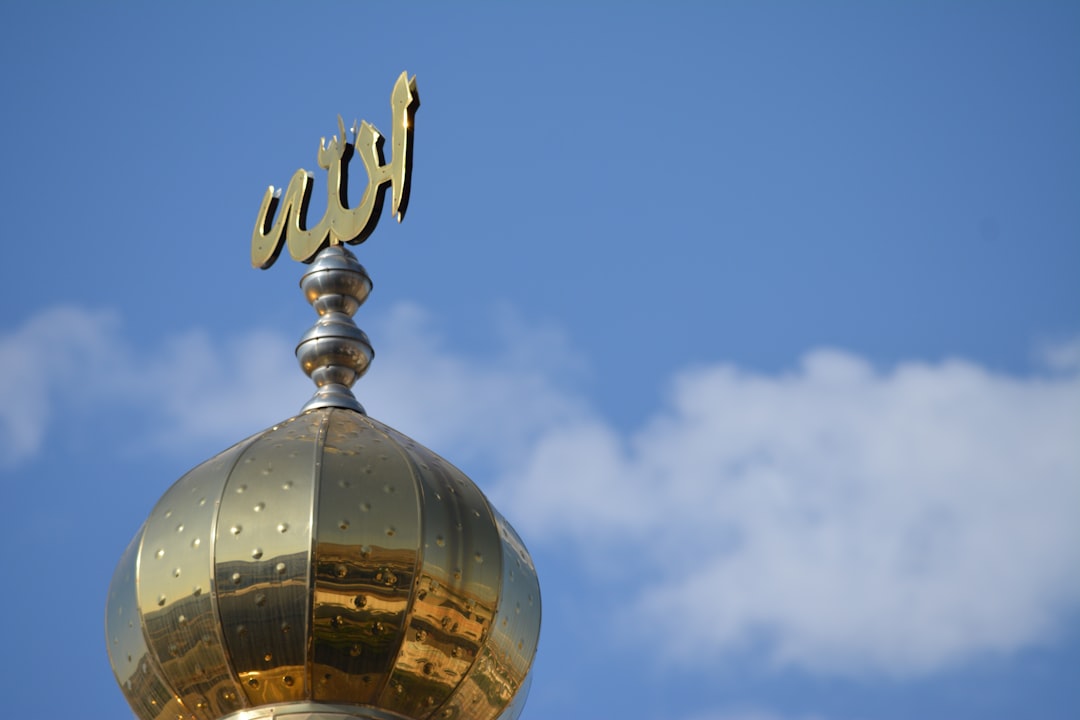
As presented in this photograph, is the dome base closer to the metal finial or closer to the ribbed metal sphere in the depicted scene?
the ribbed metal sphere

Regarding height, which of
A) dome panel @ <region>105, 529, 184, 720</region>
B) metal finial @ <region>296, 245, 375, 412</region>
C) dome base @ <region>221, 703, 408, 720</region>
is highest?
metal finial @ <region>296, 245, 375, 412</region>

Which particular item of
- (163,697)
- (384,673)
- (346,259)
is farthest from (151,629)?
(346,259)

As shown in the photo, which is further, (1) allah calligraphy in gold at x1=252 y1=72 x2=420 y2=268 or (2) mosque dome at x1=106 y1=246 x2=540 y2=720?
(1) allah calligraphy in gold at x1=252 y1=72 x2=420 y2=268

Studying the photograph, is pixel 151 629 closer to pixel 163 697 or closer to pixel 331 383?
pixel 163 697

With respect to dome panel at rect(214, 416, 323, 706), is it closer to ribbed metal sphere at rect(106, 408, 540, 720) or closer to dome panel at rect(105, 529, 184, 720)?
ribbed metal sphere at rect(106, 408, 540, 720)

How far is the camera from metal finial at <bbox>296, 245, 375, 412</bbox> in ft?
67.4

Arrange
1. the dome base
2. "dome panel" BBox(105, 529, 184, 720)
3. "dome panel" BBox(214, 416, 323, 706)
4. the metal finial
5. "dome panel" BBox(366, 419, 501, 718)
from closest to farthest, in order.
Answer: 1. the dome base
2. "dome panel" BBox(214, 416, 323, 706)
3. "dome panel" BBox(366, 419, 501, 718)
4. "dome panel" BBox(105, 529, 184, 720)
5. the metal finial

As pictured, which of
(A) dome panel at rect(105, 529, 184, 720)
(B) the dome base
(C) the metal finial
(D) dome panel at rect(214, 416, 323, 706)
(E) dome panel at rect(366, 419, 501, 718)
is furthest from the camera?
(C) the metal finial

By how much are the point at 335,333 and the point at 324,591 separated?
10.0 ft

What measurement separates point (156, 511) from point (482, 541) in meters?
2.32

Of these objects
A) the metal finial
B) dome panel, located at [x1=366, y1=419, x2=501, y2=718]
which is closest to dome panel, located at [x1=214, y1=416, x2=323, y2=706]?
dome panel, located at [x1=366, y1=419, x2=501, y2=718]

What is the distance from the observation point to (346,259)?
21.1 m

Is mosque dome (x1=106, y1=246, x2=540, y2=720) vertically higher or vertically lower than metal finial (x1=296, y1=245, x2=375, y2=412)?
lower

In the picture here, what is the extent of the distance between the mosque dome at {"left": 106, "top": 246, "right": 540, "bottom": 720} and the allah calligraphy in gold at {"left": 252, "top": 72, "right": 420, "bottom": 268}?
6.92 ft
